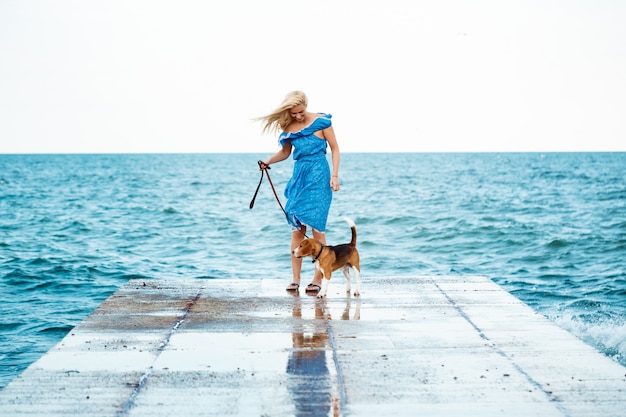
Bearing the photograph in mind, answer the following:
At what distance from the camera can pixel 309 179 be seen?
7422mm

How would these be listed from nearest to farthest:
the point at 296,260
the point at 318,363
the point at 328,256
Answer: the point at 318,363 < the point at 328,256 < the point at 296,260

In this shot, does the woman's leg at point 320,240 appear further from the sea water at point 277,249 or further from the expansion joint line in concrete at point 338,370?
the expansion joint line in concrete at point 338,370

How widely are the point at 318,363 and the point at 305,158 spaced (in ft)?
8.99

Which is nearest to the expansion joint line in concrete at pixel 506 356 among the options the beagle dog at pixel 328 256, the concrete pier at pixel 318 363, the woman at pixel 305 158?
the concrete pier at pixel 318 363

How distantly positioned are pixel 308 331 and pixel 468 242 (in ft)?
51.5

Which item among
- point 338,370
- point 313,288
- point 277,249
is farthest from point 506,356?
point 277,249

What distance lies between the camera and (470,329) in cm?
600

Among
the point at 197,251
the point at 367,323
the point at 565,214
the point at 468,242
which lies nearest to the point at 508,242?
the point at 468,242

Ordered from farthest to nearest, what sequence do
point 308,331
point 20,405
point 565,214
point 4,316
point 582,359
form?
point 565,214, point 4,316, point 308,331, point 582,359, point 20,405

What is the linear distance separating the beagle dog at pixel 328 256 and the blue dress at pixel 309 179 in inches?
15.5

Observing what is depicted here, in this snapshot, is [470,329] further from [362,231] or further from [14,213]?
[14,213]

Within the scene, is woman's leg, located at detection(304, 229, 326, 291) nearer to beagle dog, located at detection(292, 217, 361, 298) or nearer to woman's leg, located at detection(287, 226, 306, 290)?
woman's leg, located at detection(287, 226, 306, 290)

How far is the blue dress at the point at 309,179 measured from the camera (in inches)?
A: 288
